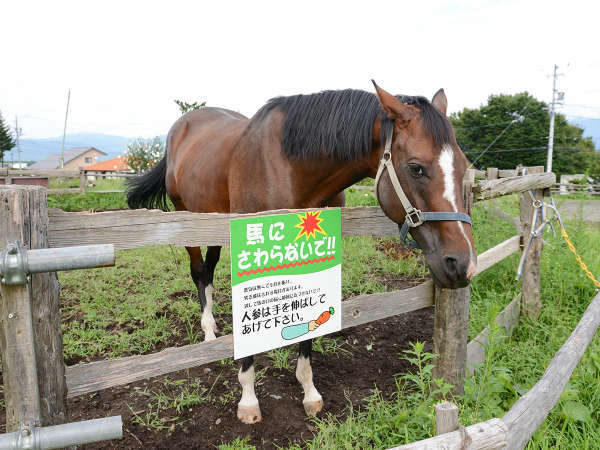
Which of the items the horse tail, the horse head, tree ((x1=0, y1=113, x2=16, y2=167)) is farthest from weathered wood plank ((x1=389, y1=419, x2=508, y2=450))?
tree ((x1=0, y1=113, x2=16, y2=167))

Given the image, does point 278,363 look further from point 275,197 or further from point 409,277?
point 409,277

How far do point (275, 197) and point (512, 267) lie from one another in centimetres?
316

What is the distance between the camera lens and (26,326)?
46.6 inches

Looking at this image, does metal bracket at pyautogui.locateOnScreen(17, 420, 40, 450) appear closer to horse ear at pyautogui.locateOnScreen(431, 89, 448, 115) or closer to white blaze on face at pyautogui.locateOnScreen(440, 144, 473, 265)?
white blaze on face at pyautogui.locateOnScreen(440, 144, 473, 265)

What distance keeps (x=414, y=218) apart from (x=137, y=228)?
131cm

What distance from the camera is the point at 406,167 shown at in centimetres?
199

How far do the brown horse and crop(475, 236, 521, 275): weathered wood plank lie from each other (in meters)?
1.13

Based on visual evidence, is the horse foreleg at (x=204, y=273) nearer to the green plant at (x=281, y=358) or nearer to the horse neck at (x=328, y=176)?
the green plant at (x=281, y=358)

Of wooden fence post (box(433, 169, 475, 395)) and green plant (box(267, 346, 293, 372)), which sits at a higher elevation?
wooden fence post (box(433, 169, 475, 395))

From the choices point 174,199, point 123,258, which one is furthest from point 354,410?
point 123,258

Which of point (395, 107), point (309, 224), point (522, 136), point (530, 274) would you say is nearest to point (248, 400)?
point (309, 224)

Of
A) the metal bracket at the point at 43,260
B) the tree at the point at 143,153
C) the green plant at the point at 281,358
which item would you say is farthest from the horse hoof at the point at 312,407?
the tree at the point at 143,153

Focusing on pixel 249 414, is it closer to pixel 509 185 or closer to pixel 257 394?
pixel 257 394

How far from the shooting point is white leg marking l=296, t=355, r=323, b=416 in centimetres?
258
